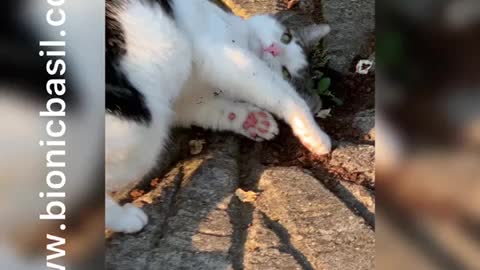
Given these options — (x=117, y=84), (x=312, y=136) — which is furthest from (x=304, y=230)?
(x=117, y=84)

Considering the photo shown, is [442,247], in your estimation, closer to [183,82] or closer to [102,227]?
[102,227]

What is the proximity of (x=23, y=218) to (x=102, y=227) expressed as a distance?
88 millimetres

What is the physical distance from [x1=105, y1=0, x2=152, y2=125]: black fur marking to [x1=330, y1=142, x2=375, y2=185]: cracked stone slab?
0.30 m

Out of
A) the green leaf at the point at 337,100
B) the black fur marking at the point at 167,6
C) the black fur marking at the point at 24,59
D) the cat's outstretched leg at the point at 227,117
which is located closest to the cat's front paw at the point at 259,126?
the cat's outstretched leg at the point at 227,117

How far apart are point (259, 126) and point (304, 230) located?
0.27 meters

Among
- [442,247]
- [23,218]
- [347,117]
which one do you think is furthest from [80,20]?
[347,117]

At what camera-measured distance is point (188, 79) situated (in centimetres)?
119

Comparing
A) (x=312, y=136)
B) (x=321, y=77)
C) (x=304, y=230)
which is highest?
(x=321, y=77)

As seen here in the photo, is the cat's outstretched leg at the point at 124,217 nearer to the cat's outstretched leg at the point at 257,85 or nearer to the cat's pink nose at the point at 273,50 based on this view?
the cat's outstretched leg at the point at 257,85

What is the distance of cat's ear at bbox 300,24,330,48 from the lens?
4.27 feet

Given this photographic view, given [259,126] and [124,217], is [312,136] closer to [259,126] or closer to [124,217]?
[259,126]

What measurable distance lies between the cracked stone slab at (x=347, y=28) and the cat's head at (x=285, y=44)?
0.10ft

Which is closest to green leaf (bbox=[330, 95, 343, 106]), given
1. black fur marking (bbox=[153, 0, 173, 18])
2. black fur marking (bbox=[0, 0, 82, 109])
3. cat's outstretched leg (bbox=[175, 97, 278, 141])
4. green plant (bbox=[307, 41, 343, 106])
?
green plant (bbox=[307, 41, 343, 106])

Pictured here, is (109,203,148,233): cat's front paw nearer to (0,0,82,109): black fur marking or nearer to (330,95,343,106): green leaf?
(0,0,82,109): black fur marking
